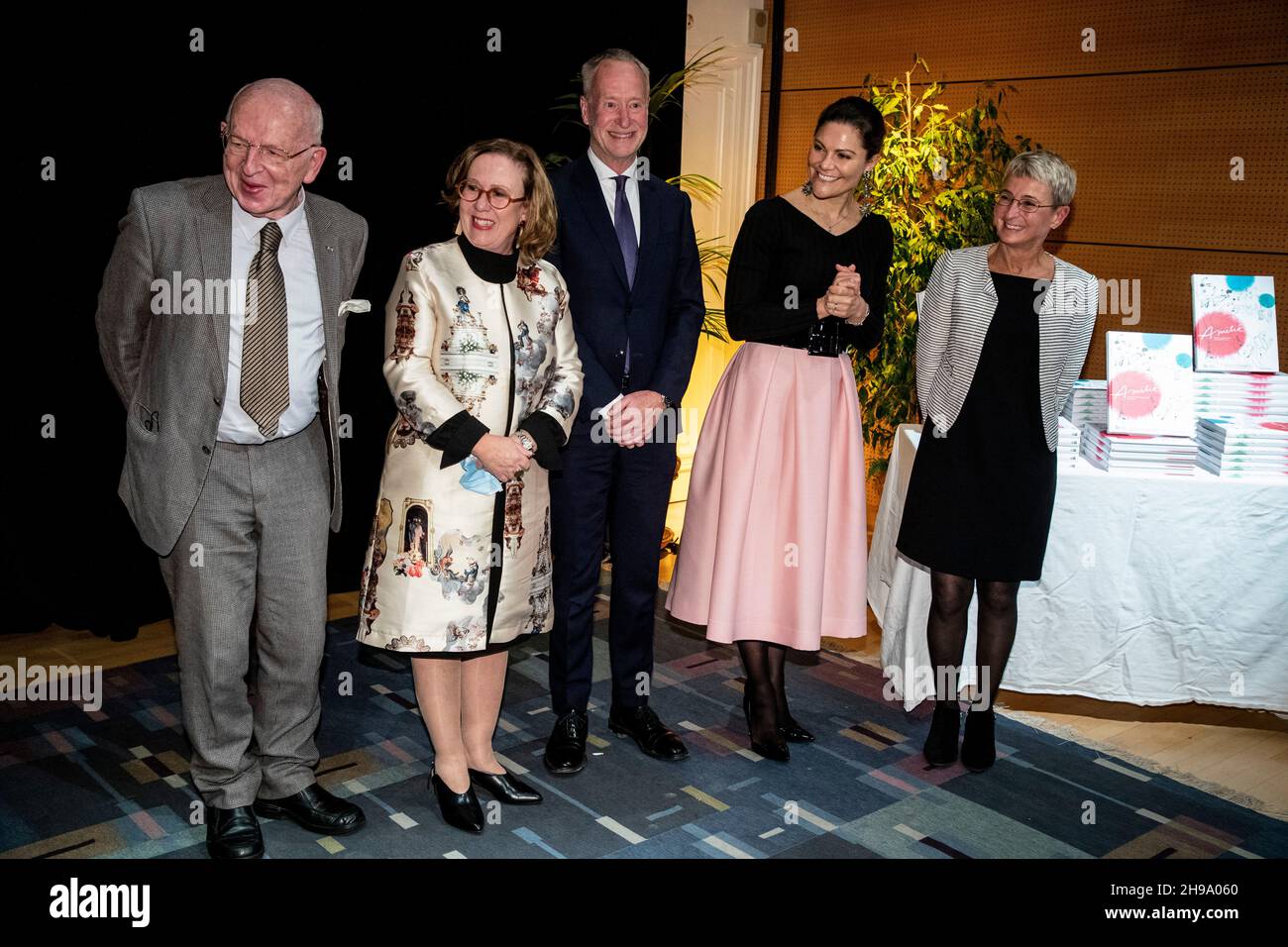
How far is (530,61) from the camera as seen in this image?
4.86 meters

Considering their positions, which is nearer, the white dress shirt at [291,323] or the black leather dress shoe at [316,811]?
the white dress shirt at [291,323]

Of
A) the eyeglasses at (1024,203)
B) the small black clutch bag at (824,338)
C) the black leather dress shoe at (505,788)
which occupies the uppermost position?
the eyeglasses at (1024,203)

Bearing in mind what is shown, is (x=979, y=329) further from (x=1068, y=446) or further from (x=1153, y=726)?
(x=1153, y=726)

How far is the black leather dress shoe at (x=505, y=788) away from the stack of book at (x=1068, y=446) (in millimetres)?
1939

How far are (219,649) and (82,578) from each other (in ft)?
5.88

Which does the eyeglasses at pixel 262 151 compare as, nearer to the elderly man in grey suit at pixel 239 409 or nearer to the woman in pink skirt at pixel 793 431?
the elderly man in grey suit at pixel 239 409

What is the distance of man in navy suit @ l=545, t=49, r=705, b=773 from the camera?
9.63ft

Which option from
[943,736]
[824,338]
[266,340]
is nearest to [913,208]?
[824,338]

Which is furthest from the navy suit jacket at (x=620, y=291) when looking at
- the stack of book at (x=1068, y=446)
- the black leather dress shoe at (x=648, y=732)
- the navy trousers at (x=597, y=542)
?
the stack of book at (x=1068, y=446)

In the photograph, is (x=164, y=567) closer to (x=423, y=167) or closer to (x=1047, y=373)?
(x=1047, y=373)

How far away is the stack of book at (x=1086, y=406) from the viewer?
381 cm

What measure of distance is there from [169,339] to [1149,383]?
9.58ft

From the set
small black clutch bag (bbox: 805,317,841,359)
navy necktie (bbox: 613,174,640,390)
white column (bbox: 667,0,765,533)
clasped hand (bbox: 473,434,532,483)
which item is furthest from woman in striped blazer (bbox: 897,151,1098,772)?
white column (bbox: 667,0,765,533)

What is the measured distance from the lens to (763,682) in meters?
3.26
